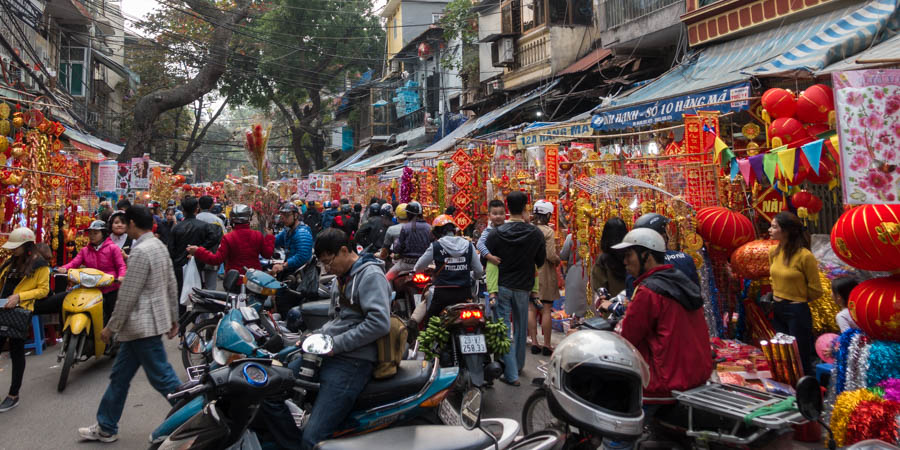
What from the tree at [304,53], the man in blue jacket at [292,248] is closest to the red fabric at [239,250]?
the man in blue jacket at [292,248]

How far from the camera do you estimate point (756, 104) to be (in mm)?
8047

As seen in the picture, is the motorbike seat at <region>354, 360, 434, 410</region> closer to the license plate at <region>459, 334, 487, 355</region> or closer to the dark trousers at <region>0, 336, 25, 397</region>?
the license plate at <region>459, 334, 487, 355</region>

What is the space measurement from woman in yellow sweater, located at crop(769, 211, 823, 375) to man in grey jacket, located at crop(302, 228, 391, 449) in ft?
12.2

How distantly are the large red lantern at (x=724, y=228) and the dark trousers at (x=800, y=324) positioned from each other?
3.34 feet

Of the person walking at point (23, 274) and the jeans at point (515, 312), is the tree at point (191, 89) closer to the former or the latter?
A: the person walking at point (23, 274)

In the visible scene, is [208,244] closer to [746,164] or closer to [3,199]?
[3,199]

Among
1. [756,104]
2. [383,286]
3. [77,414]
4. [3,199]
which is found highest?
[756,104]

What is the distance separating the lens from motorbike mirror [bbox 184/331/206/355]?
612 cm

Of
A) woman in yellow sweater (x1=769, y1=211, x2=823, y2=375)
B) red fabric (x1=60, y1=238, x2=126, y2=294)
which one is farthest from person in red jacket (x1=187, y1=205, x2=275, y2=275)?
woman in yellow sweater (x1=769, y1=211, x2=823, y2=375)

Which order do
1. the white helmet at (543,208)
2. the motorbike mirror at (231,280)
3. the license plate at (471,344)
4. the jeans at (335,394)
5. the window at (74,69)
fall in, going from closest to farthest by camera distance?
the jeans at (335,394), the license plate at (471,344), the motorbike mirror at (231,280), the white helmet at (543,208), the window at (74,69)

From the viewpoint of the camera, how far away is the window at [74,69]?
2202 centimetres

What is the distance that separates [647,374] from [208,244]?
260 inches

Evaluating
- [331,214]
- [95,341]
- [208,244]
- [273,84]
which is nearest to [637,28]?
[331,214]

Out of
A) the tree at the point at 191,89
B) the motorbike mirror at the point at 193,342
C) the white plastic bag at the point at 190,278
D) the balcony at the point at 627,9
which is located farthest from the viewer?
the tree at the point at 191,89
